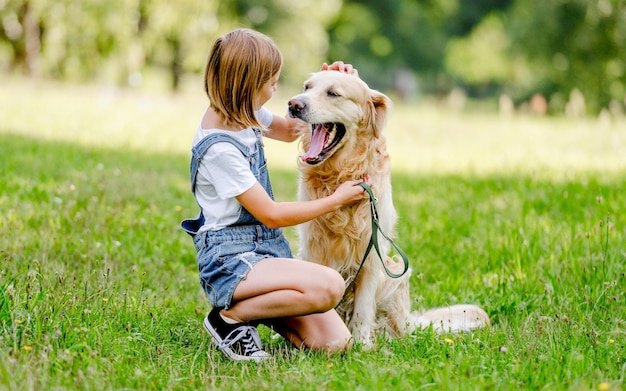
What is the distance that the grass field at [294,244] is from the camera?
9.82 ft

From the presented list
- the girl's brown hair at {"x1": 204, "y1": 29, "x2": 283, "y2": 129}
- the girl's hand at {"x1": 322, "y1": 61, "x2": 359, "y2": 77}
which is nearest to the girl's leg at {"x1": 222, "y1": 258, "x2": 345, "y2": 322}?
the girl's brown hair at {"x1": 204, "y1": 29, "x2": 283, "y2": 129}

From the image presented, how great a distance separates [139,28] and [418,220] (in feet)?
51.8

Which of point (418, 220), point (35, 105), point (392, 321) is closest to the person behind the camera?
point (392, 321)

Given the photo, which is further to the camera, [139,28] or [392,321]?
[139,28]

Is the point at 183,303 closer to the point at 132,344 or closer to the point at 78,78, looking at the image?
the point at 132,344

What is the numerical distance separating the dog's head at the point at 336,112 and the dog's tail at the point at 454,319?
43.7 inches

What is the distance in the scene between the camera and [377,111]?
3.86m

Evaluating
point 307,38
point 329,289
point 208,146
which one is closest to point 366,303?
point 329,289

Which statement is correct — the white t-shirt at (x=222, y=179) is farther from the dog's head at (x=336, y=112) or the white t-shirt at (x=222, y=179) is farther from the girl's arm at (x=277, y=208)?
the dog's head at (x=336, y=112)

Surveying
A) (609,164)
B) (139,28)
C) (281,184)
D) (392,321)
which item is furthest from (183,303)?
(139,28)

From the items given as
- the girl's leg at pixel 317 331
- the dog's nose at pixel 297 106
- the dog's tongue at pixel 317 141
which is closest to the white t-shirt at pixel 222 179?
the dog's nose at pixel 297 106

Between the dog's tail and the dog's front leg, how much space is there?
273mm

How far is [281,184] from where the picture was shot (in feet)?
27.6

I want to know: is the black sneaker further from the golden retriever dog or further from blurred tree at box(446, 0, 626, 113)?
blurred tree at box(446, 0, 626, 113)
